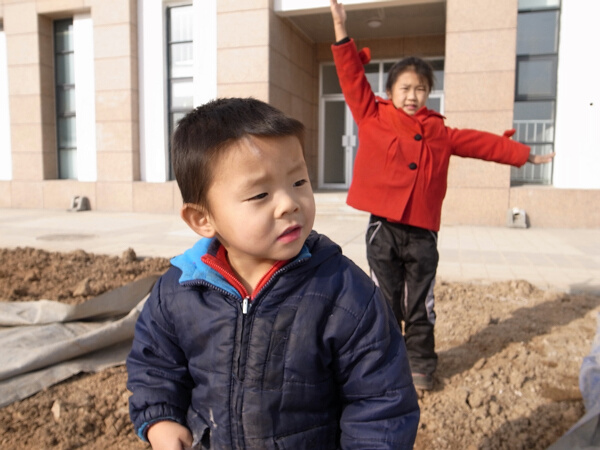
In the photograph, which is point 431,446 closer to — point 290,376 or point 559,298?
point 290,376

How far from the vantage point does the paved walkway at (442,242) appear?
518cm

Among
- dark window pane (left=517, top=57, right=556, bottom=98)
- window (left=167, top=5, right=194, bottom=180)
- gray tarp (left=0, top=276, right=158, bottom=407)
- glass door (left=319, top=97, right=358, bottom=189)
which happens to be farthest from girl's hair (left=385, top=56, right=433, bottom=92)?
glass door (left=319, top=97, right=358, bottom=189)

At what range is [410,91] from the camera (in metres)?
2.79

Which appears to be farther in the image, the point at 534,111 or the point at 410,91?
the point at 534,111

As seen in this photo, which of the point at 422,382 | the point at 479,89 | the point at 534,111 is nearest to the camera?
the point at 422,382

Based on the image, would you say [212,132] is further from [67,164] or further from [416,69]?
[67,164]

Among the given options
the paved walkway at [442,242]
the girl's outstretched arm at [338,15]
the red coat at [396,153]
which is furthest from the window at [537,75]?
the girl's outstretched arm at [338,15]

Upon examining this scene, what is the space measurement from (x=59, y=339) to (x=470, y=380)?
91.2 inches

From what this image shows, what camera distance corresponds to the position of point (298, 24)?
36.0ft

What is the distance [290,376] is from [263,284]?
9.9 inches

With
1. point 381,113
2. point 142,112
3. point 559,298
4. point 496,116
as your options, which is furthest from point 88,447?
point 142,112

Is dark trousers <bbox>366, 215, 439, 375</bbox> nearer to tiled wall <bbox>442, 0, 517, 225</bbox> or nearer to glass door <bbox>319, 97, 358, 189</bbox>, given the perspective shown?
tiled wall <bbox>442, 0, 517, 225</bbox>

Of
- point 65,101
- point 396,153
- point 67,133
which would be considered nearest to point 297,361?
point 396,153

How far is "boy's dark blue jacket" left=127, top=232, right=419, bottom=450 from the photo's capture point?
4.40 feet
